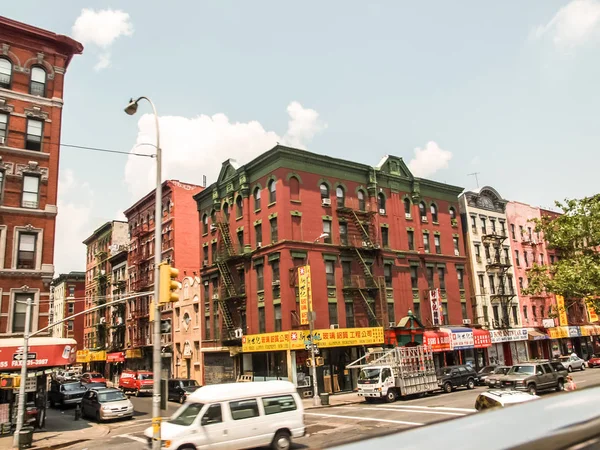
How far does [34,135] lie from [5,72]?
4.07 metres

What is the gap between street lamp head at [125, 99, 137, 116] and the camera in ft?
52.4

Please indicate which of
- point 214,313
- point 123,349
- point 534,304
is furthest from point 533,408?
point 123,349

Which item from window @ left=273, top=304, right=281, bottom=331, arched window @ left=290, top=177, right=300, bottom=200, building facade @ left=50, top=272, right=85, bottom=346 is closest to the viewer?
window @ left=273, top=304, right=281, bottom=331

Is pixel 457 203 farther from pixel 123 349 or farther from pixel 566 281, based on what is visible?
pixel 123 349

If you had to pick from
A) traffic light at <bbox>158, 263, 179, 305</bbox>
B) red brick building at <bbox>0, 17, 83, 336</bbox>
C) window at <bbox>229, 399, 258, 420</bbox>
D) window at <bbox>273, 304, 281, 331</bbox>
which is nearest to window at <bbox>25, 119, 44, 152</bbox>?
red brick building at <bbox>0, 17, 83, 336</bbox>

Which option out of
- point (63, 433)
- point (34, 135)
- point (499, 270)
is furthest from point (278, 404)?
point (499, 270)

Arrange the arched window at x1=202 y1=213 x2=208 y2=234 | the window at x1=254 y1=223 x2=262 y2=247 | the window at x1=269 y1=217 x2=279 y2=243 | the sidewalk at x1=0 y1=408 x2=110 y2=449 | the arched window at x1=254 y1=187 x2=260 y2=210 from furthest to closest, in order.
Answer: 1. the arched window at x1=202 y1=213 x2=208 y2=234
2. the arched window at x1=254 y1=187 x2=260 y2=210
3. the window at x1=254 y1=223 x2=262 y2=247
4. the window at x1=269 y1=217 x2=279 y2=243
5. the sidewalk at x1=0 y1=408 x2=110 y2=449

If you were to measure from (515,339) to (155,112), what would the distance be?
45.6m

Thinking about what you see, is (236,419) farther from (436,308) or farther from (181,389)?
(436,308)

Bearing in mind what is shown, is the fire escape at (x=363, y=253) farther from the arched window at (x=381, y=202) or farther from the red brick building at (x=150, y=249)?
the red brick building at (x=150, y=249)

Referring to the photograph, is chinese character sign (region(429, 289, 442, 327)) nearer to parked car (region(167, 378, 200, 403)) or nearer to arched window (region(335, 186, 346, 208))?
arched window (region(335, 186, 346, 208))

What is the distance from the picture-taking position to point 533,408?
206 centimetres

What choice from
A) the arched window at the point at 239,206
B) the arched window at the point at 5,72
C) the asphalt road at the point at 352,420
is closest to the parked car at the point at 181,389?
the asphalt road at the point at 352,420

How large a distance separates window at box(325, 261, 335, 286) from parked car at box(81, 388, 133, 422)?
16773 mm
